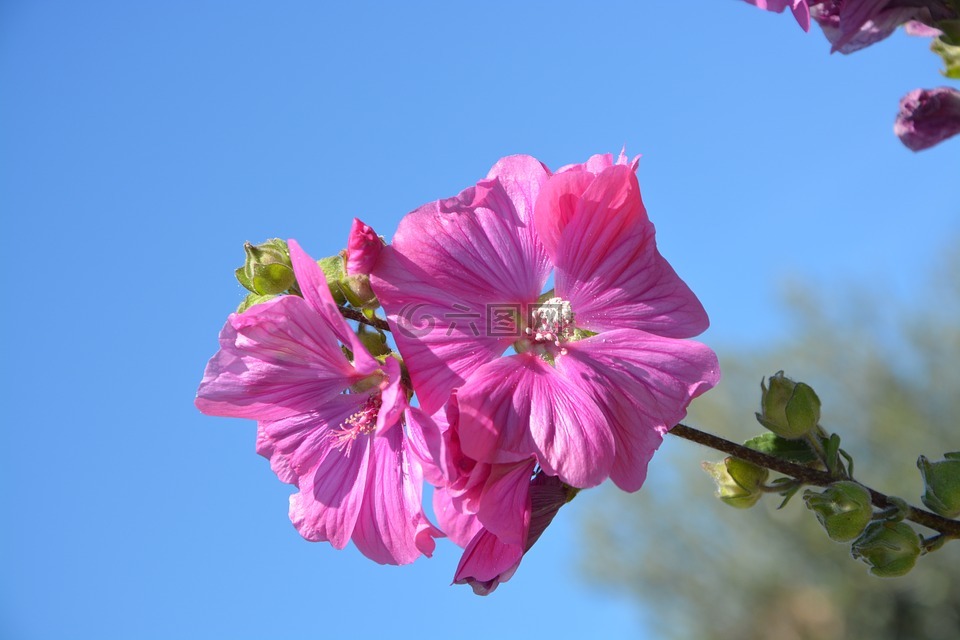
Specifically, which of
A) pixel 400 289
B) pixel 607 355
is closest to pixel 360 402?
pixel 400 289

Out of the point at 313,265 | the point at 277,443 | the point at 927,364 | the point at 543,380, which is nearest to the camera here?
the point at 313,265

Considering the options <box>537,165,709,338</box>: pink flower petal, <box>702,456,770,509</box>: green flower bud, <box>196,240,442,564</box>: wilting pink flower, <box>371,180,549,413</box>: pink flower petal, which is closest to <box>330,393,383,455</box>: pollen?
<box>196,240,442,564</box>: wilting pink flower

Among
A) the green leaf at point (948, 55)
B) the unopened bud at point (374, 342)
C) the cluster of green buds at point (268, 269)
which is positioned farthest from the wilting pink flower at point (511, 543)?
the green leaf at point (948, 55)

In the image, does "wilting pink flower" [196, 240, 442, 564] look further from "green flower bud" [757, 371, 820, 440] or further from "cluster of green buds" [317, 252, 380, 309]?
"green flower bud" [757, 371, 820, 440]

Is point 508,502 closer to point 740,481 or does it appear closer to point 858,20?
point 740,481

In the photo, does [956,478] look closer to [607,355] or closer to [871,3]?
[607,355]

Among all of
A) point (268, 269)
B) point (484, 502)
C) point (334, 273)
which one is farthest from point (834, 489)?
→ point (268, 269)
